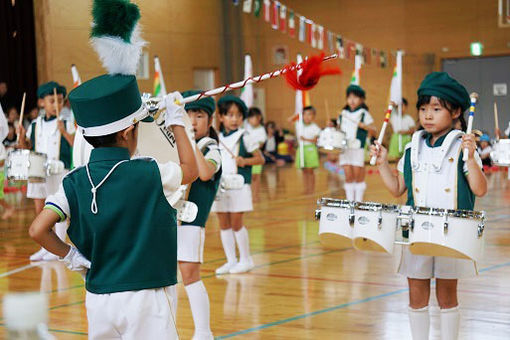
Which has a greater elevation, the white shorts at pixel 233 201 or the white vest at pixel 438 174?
the white vest at pixel 438 174

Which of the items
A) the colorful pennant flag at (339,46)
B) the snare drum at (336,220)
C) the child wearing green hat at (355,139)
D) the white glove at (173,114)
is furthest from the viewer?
the colorful pennant flag at (339,46)

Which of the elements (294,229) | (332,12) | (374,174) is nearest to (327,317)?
(294,229)

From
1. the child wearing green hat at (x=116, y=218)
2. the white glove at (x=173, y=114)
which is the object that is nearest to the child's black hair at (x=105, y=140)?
the child wearing green hat at (x=116, y=218)

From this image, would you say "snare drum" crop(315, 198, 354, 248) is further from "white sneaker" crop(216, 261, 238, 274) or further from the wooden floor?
"white sneaker" crop(216, 261, 238, 274)

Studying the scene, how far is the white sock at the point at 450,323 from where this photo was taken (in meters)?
3.74

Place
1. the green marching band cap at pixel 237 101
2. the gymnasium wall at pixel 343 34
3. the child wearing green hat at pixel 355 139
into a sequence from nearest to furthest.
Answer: the green marching band cap at pixel 237 101
the child wearing green hat at pixel 355 139
the gymnasium wall at pixel 343 34

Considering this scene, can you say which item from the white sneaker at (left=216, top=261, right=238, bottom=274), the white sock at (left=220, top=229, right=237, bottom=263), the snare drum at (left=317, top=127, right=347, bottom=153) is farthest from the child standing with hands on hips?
the white sneaker at (left=216, top=261, right=238, bottom=274)

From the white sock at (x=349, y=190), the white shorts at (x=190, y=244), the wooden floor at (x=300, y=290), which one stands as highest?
the white shorts at (x=190, y=244)

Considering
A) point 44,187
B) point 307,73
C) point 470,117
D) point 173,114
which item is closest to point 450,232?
point 470,117

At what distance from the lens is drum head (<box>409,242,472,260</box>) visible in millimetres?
3500

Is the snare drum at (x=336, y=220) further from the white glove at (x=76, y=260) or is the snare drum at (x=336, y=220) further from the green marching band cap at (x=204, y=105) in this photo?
A: the white glove at (x=76, y=260)

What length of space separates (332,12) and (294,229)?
12239 millimetres

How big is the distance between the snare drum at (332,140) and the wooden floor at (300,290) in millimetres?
1453

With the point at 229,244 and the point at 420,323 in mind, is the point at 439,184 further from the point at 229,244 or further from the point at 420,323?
the point at 229,244
